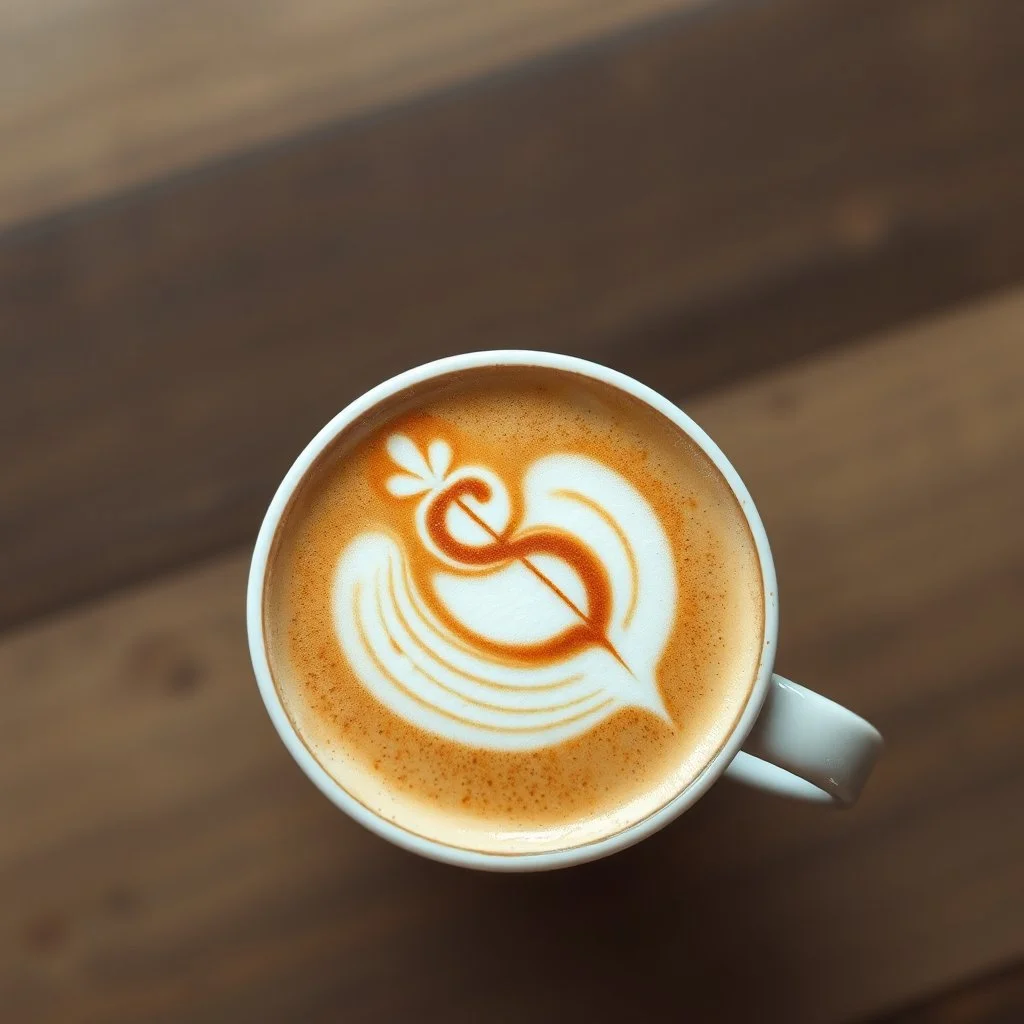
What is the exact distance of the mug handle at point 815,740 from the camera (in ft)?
2.59

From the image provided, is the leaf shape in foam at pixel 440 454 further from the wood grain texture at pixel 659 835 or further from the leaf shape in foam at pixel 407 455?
the wood grain texture at pixel 659 835

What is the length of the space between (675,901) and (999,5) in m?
0.98

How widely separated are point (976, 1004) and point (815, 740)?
1.54 ft

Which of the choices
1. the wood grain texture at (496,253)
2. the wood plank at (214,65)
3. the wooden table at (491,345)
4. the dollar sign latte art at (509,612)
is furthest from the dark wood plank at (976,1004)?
the wood plank at (214,65)

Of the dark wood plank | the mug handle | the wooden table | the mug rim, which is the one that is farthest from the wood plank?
the dark wood plank

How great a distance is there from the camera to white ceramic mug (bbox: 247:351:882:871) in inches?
30.8

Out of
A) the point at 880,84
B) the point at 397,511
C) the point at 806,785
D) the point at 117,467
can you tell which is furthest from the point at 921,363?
the point at 117,467

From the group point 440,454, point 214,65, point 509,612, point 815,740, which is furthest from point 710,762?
point 214,65

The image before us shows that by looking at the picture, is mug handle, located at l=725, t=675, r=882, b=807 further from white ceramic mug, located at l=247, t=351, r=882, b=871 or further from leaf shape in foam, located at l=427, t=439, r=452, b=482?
leaf shape in foam, located at l=427, t=439, r=452, b=482

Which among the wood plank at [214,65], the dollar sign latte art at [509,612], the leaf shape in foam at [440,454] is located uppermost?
the wood plank at [214,65]

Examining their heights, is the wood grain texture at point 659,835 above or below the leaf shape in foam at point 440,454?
below

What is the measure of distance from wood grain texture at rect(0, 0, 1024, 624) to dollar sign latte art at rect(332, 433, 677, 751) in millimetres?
272

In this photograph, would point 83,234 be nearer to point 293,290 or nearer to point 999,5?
point 293,290

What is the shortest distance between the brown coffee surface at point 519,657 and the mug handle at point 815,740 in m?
0.03
